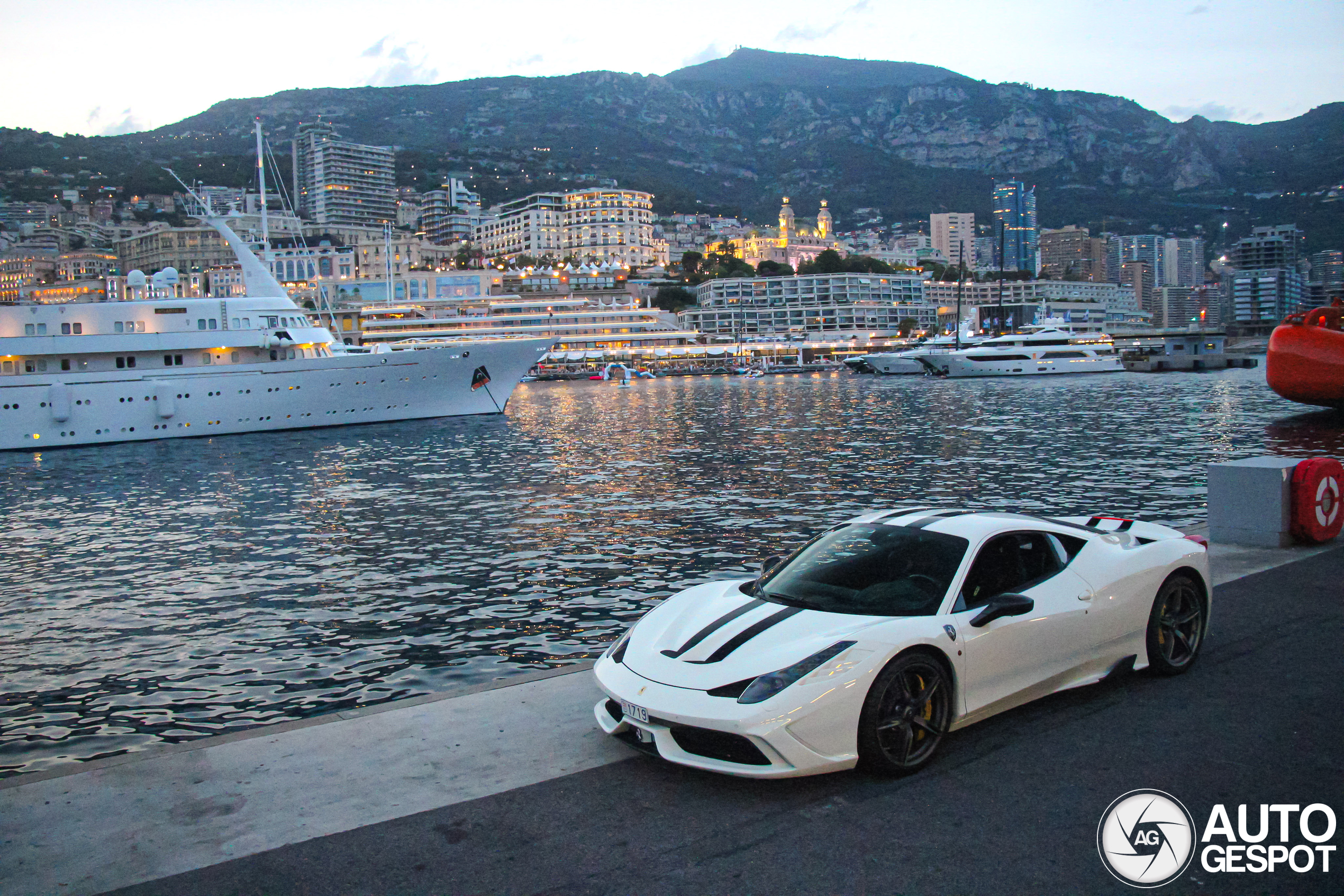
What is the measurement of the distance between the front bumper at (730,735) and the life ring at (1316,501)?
8.00 metres

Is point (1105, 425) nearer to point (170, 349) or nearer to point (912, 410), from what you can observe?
point (912, 410)

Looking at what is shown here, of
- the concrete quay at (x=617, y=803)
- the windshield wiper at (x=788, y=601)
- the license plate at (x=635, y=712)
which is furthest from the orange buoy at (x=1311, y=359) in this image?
the license plate at (x=635, y=712)

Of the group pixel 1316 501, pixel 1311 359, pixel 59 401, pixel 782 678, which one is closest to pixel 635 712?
pixel 782 678

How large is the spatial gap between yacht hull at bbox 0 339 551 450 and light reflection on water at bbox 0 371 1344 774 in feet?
5.80

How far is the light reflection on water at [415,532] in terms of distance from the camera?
9.14 metres

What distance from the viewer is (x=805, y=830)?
449cm

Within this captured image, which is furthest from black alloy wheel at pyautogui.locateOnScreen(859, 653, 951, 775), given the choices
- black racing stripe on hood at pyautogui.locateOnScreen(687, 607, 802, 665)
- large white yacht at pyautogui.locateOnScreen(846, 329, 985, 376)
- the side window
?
large white yacht at pyautogui.locateOnScreen(846, 329, 985, 376)

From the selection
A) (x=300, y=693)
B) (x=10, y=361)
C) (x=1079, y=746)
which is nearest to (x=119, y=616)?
(x=300, y=693)

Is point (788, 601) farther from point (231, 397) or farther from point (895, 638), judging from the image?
point (231, 397)

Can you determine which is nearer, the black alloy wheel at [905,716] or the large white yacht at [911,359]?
the black alloy wheel at [905,716]

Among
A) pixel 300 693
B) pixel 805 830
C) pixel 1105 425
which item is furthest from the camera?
pixel 1105 425

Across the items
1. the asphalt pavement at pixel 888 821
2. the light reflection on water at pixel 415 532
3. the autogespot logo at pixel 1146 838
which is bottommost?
the light reflection on water at pixel 415 532

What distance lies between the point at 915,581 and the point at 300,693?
579 centimetres

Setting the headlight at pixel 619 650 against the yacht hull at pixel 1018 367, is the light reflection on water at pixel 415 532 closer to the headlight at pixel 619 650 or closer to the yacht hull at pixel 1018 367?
the headlight at pixel 619 650
